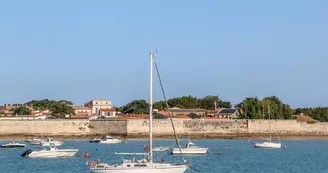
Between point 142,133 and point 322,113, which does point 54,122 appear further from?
point 322,113

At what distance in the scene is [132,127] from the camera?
78.6m

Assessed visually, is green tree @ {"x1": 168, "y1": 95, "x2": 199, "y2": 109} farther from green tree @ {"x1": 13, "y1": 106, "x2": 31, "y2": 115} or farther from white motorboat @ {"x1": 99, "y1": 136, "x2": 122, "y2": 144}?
white motorboat @ {"x1": 99, "y1": 136, "x2": 122, "y2": 144}

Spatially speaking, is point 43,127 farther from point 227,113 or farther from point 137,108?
point 227,113

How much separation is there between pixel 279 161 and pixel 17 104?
325 ft

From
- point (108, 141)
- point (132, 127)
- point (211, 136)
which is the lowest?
point (108, 141)

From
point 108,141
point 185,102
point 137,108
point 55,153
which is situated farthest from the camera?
point 185,102

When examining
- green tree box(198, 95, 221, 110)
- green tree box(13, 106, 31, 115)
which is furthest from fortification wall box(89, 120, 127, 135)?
green tree box(198, 95, 221, 110)

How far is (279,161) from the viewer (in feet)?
156

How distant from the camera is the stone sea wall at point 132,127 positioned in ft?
253

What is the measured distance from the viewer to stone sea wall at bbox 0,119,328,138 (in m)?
77.2

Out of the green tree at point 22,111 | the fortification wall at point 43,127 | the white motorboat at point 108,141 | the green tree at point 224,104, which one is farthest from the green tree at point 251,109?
the green tree at point 224,104

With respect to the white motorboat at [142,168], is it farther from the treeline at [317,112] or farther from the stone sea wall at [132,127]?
the treeline at [317,112]

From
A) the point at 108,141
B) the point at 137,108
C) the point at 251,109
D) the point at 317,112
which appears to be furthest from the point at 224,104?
the point at 108,141

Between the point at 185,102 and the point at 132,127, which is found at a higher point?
the point at 185,102
